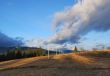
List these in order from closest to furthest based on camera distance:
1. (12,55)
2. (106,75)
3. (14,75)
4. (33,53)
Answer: (106,75) → (14,75) → (12,55) → (33,53)

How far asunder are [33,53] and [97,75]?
512ft

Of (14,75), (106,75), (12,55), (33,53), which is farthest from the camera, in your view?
(33,53)

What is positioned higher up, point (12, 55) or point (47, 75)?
point (12, 55)

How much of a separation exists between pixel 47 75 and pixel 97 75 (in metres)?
3.63

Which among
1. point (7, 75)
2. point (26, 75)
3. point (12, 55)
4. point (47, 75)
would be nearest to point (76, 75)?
point (47, 75)

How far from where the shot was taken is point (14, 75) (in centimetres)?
2473

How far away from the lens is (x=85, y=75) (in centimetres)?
2347

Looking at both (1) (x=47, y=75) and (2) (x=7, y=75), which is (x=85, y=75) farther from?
(2) (x=7, y=75)

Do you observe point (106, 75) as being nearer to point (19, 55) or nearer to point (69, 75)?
point (69, 75)

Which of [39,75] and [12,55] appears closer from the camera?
[39,75]

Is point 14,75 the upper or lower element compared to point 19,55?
lower

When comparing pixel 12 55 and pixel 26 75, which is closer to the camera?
pixel 26 75

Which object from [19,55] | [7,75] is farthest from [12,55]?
[7,75]

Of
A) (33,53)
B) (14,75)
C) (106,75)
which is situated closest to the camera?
(106,75)
